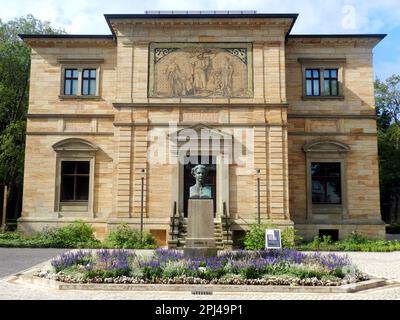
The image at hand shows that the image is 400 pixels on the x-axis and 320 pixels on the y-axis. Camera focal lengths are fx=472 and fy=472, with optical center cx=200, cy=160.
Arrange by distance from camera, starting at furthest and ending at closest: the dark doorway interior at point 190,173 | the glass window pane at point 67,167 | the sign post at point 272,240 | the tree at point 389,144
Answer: the tree at point 389,144
the glass window pane at point 67,167
the dark doorway interior at point 190,173
the sign post at point 272,240

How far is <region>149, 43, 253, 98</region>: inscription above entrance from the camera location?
26812 millimetres

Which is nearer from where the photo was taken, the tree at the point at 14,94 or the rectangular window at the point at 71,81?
the rectangular window at the point at 71,81

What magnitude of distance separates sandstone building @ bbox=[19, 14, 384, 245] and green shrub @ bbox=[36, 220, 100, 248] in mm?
1070

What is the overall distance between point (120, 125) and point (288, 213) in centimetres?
1053

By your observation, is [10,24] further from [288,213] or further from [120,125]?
[288,213]

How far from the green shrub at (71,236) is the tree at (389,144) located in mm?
30361

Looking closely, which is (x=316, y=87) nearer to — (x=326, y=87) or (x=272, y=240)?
(x=326, y=87)

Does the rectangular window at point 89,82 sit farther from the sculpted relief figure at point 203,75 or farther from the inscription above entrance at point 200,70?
the sculpted relief figure at point 203,75

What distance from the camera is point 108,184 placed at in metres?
28.0

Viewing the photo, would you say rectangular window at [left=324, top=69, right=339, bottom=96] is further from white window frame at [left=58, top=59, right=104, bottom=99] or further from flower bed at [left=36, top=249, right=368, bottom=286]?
flower bed at [left=36, top=249, right=368, bottom=286]

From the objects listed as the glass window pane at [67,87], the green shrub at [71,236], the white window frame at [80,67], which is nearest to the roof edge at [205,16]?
the white window frame at [80,67]

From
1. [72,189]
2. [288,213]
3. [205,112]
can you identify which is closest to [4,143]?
[72,189]

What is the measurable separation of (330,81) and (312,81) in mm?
1110

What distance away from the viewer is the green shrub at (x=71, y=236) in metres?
24.6
